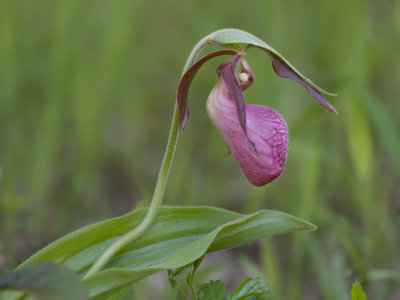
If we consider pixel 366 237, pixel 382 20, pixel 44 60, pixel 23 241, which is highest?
pixel 44 60

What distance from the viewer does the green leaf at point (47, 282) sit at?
32.0 inches

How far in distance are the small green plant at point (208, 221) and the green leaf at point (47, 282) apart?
248mm

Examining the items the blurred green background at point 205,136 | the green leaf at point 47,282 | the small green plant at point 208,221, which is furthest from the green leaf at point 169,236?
the blurred green background at point 205,136

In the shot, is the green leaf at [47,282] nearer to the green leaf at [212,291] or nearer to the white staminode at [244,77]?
the green leaf at [212,291]

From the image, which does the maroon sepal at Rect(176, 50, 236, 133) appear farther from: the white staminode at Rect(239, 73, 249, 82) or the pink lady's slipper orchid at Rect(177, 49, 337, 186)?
the white staminode at Rect(239, 73, 249, 82)

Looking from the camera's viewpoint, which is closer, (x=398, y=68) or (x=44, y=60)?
(x=398, y=68)

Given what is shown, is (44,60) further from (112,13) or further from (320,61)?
(320,61)

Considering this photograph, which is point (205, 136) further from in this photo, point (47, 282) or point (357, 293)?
point (47, 282)

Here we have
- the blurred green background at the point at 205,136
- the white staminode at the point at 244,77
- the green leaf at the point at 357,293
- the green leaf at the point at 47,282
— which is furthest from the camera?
the blurred green background at the point at 205,136

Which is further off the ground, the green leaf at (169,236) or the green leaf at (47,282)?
the green leaf at (47,282)

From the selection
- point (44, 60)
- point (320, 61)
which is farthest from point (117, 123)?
point (320, 61)

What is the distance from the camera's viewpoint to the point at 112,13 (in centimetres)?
340

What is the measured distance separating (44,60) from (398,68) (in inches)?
77.3

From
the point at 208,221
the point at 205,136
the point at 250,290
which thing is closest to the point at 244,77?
the point at 208,221
